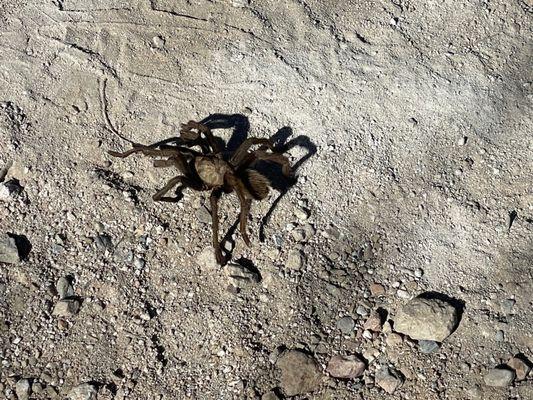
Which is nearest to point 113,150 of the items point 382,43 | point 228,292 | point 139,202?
point 139,202

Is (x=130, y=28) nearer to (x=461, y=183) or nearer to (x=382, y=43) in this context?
(x=382, y=43)

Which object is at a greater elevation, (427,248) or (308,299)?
(427,248)

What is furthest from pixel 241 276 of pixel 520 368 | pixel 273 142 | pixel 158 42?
pixel 158 42

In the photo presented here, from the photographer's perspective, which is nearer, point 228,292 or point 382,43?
point 228,292

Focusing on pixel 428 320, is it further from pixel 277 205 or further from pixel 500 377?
pixel 277 205

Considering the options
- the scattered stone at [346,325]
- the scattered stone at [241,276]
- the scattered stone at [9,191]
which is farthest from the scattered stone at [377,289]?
the scattered stone at [9,191]

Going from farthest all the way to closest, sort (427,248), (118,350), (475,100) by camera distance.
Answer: (475,100)
(427,248)
(118,350)

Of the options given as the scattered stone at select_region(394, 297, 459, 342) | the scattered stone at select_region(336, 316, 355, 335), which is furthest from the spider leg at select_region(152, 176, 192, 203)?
the scattered stone at select_region(394, 297, 459, 342)
